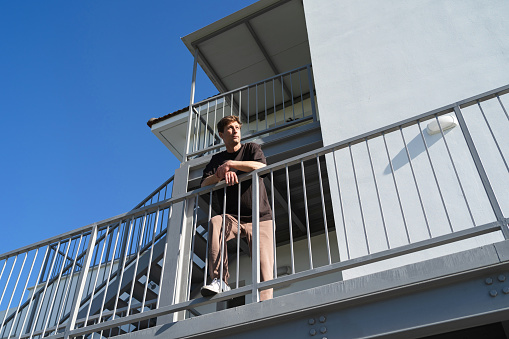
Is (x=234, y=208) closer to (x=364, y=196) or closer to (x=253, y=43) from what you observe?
(x=364, y=196)

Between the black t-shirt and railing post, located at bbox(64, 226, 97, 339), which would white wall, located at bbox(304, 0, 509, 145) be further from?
railing post, located at bbox(64, 226, 97, 339)

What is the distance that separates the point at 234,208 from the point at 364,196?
1.45m

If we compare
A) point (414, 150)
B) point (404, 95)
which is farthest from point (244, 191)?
point (404, 95)

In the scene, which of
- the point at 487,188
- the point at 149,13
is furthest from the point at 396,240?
the point at 149,13

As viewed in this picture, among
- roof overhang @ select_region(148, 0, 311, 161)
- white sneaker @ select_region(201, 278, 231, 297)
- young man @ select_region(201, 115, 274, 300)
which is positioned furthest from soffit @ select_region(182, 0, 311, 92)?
white sneaker @ select_region(201, 278, 231, 297)

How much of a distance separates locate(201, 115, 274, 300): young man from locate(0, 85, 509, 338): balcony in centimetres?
12

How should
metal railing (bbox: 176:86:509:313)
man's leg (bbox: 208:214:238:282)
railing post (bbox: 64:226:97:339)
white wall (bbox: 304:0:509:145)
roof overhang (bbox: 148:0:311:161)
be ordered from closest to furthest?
man's leg (bbox: 208:214:238:282), railing post (bbox: 64:226:97:339), metal railing (bbox: 176:86:509:313), white wall (bbox: 304:0:509:145), roof overhang (bbox: 148:0:311:161)

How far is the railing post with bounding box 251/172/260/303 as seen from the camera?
3164 millimetres

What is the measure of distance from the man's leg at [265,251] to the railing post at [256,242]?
8.1 inches

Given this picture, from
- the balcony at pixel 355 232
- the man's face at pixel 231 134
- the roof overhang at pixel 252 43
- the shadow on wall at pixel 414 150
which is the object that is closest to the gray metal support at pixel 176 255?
the balcony at pixel 355 232

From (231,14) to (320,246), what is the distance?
3.88 m

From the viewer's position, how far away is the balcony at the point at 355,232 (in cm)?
280

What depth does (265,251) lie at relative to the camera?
3605mm

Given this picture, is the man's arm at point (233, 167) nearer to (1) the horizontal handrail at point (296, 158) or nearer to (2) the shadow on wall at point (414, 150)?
(1) the horizontal handrail at point (296, 158)
